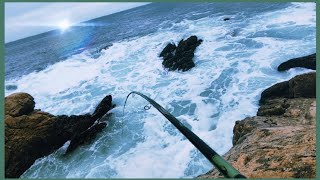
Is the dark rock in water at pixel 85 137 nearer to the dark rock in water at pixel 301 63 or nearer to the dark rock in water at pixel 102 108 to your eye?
the dark rock in water at pixel 102 108

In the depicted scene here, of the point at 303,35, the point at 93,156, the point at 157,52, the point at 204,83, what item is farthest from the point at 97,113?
the point at 303,35

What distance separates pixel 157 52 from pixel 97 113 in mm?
11148

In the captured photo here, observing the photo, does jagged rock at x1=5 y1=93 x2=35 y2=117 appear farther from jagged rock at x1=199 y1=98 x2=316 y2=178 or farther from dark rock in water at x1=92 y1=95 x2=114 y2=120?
jagged rock at x1=199 y1=98 x2=316 y2=178

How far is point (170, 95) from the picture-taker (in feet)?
45.0

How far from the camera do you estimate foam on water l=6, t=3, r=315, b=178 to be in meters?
9.01

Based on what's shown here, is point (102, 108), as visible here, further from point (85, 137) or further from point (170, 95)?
point (170, 95)

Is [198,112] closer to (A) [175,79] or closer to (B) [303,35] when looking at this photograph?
(A) [175,79]

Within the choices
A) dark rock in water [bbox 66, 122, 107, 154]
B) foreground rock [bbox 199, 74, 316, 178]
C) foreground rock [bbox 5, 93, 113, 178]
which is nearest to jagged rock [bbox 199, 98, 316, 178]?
foreground rock [bbox 199, 74, 316, 178]

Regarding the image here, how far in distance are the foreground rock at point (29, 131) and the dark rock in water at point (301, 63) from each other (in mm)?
9015

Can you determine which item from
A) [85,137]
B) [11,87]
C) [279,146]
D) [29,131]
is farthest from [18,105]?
[11,87]

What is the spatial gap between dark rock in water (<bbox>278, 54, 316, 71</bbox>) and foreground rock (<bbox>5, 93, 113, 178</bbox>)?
9.01 metres

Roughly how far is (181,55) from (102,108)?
8.15 meters

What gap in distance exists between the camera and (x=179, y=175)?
25.8ft

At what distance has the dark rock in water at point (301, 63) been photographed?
1264cm
